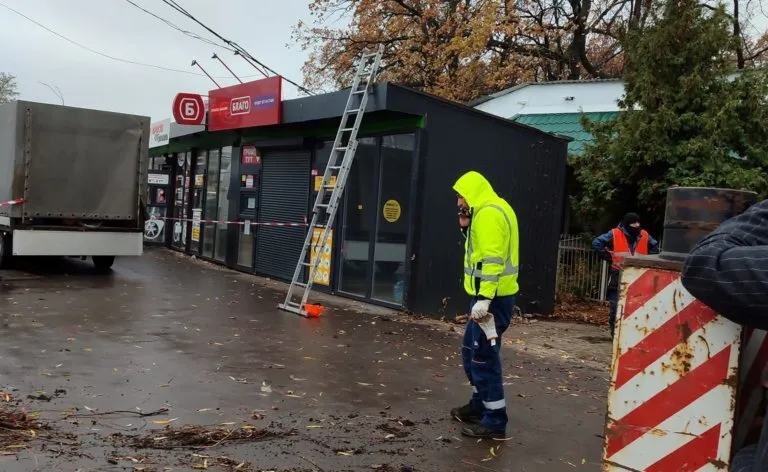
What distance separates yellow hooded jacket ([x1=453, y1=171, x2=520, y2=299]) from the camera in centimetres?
480

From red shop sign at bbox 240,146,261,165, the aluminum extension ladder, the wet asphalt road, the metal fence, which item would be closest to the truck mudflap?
the wet asphalt road

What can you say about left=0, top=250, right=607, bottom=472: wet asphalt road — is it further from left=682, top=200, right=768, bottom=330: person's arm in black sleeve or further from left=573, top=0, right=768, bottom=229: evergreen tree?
left=573, top=0, right=768, bottom=229: evergreen tree

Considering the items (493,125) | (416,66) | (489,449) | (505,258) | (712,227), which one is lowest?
(489,449)

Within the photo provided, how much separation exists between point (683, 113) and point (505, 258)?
25.1 ft

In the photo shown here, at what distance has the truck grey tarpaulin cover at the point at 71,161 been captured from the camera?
37.7 feet

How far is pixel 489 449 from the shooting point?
4.63 m

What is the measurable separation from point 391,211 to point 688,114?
506cm

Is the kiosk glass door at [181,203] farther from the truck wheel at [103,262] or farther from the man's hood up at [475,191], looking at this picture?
the man's hood up at [475,191]

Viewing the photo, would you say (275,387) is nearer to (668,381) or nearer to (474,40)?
(668,381)

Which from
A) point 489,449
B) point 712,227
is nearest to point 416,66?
point 489,449

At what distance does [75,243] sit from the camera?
39.3 feet

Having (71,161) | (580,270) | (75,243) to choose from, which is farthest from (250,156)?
(580,270)

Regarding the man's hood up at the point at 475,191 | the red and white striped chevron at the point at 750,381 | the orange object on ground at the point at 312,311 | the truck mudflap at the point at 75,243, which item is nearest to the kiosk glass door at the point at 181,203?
the truck mudflap at the point at 75,243

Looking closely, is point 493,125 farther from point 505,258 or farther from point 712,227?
point 712,227
